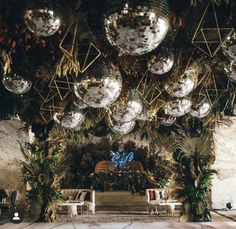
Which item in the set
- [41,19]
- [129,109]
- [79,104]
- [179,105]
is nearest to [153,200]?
[179,105]

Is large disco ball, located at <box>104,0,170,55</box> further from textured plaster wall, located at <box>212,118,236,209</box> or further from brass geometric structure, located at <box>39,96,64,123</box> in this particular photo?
textured plaster wall, located at <box>212,118,236,209</box>

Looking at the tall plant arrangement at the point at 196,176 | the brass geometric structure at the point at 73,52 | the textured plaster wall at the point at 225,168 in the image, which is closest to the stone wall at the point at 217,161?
the textured plaster wall at the point at 225,168

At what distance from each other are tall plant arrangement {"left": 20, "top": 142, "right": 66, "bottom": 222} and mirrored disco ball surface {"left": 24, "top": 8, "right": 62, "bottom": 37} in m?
6.38

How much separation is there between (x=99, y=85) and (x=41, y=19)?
0.77 meters

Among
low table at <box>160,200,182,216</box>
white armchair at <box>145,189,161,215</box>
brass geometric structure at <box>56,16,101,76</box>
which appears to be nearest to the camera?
brass geometric structure at <box>56,16,101,76</box>

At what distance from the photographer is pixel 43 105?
6.67 metres

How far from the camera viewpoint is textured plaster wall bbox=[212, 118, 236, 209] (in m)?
12.4

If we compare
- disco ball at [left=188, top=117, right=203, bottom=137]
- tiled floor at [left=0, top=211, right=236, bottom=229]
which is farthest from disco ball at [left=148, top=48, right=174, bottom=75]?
disco ball at [left=188, top=117, right=203, bottom=137]

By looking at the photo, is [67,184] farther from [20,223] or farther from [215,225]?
[215,225]

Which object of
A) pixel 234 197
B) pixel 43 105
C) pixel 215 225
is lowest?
pixel 215 225

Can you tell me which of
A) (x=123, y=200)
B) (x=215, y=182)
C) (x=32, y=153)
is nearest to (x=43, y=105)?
(x=32, y=153)

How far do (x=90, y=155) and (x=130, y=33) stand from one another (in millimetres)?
13245

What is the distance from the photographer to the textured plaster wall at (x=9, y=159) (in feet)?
37.7

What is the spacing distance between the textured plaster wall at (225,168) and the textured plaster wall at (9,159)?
5.66m
